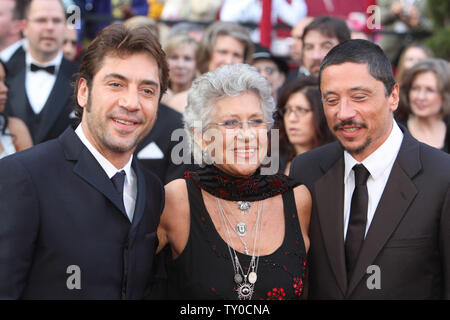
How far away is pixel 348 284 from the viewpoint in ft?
9.87

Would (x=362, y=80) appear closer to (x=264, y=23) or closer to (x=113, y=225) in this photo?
(x=113, y=225)

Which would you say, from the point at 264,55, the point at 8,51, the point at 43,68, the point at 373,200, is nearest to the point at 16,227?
the point at 373,200

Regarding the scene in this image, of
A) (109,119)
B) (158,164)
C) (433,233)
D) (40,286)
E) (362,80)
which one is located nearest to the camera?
(40,286)

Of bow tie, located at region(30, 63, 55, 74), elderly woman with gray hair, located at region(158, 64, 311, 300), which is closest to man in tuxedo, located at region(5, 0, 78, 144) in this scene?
bow tie, located at region(30, 63, 55, 74)

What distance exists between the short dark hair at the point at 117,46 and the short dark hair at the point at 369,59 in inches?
40.9

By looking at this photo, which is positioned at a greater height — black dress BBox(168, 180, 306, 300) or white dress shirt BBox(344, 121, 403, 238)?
white dress shirt BBox(344, 121, 403, 238)

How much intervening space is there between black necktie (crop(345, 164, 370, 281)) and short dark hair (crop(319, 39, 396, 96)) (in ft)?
1.64

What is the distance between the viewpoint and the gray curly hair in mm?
3189

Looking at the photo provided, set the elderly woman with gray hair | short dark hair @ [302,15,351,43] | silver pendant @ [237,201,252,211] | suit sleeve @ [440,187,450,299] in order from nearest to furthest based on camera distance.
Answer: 1. suit sleeve @ [440,187,450,299]
2. the elderly woman with gray hair
3. silver pendant @ [237,201,252,211]
4. short dark hair @ [302,15,351,43]

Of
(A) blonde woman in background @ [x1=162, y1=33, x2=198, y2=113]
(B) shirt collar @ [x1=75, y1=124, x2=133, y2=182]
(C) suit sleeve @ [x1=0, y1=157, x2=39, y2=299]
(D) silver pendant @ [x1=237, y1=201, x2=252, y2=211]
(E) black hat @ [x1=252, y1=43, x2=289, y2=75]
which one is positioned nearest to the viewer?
(C) suit sleeve @ [x1=0, y1=157, x2=39, y2=299]

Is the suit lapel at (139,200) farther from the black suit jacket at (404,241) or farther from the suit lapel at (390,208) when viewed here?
the suit lapel at (390,208)

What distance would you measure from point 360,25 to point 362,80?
4111 mm

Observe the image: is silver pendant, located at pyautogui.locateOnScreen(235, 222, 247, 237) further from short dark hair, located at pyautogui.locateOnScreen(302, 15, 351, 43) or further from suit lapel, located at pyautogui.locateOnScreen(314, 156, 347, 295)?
short dark hair, located at pyautogui.locateOnScreen(302, 15, 351, 43)

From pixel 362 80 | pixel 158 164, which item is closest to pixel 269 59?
pixel 158 164
